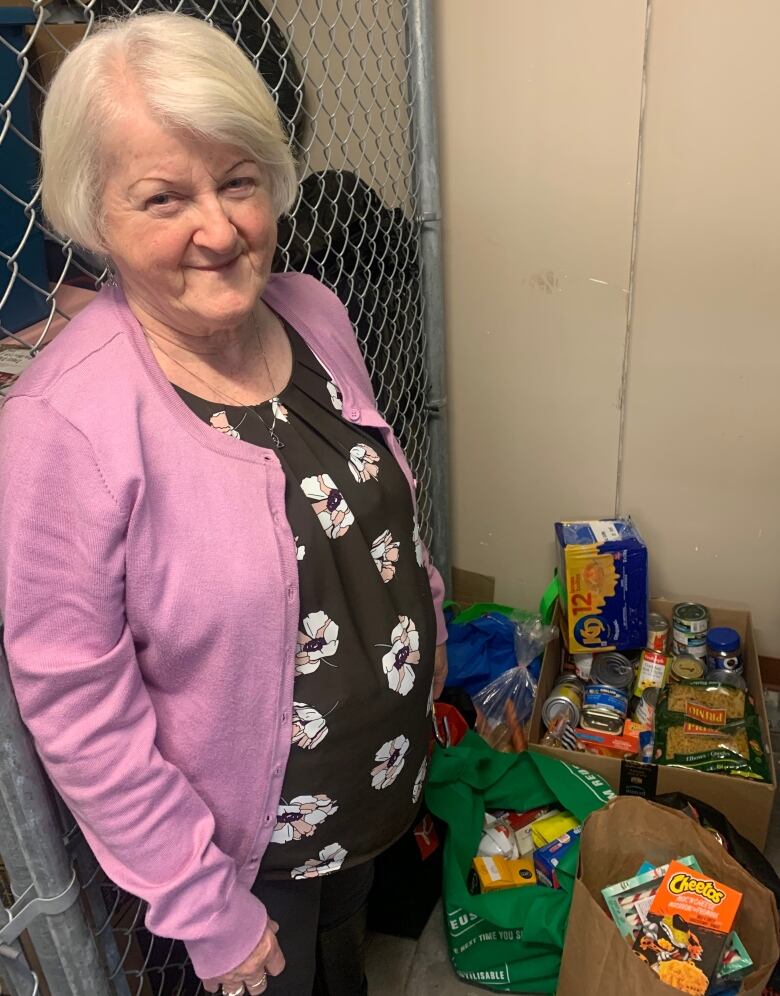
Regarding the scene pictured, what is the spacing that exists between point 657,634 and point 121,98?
1.76m

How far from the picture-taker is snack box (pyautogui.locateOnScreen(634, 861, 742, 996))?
1.28m

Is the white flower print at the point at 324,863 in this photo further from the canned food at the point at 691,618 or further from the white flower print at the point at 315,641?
the canned food at the point at 691,618

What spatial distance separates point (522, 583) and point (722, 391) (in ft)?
2.56

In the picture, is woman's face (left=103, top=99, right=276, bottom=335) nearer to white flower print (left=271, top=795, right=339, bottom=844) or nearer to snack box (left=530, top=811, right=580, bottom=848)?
white flower print (left=271, top=795, right=339, bottom=844)

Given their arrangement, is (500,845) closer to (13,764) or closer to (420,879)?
(420,879)

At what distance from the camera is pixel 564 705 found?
194 centimetres

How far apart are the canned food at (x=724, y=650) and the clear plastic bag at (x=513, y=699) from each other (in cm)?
39

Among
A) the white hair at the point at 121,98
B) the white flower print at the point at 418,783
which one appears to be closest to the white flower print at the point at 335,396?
the white hair at the point at 121,98

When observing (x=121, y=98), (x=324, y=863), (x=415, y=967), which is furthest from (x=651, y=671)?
(x=121, y=98)

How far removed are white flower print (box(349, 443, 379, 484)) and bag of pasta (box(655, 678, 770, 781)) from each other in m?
1.08

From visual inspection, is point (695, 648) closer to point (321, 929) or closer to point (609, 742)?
point (609, 742)

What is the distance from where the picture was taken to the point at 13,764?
878mm

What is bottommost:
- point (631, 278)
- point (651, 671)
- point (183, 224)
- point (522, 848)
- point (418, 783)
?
point (522, 848)

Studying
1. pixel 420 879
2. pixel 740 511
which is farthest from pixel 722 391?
pixel 420 879
